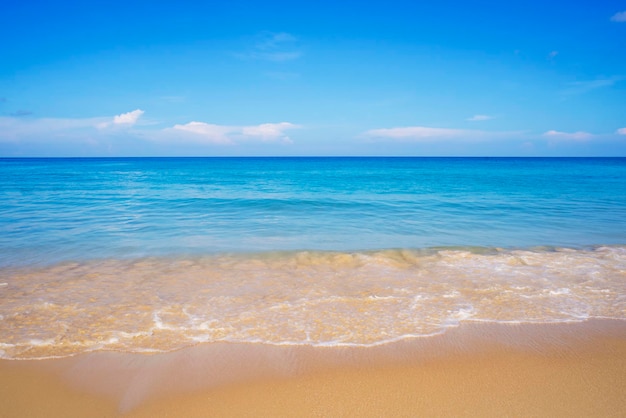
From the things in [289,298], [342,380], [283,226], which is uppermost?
[283,226]

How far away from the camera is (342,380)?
3963 millimetres

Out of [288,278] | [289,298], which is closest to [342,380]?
[289,298]

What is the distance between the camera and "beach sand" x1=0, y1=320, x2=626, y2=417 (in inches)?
139

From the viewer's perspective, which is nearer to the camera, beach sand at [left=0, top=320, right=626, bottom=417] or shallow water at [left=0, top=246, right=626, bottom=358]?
beach sand at [left=0, top=320, right=626, bottom=417]

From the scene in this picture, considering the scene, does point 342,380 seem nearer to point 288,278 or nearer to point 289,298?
point 289,298

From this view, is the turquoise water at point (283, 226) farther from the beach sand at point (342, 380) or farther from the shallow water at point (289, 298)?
the beach sand at point (342, 380)

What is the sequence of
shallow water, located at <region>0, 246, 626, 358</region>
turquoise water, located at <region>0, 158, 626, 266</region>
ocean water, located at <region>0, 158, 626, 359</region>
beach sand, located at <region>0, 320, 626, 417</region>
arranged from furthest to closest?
turquoise water, located at <region>0, 158, 626, 266</region>, ocean water, located at <region>0, 158, 626, 359</region>, shallow water, located at <region>0, 246, 626, 358</region>, beach sand, located at <region>0, 320, 626, 417</region>

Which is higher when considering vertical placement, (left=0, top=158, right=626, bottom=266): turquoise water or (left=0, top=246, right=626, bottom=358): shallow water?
(left=0, top=158, right=626, bottom=266): turquoise water

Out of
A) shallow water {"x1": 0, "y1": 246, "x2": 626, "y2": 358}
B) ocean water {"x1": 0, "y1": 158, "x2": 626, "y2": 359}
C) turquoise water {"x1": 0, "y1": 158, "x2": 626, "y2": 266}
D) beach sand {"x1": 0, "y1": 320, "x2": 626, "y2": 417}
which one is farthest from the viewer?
turquoise water {"x1": 0, "y1": 158, "x2": 626, "y2": 266}

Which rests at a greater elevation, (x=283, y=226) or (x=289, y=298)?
(x=283, y=226)

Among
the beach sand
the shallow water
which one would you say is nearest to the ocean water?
the shallow water

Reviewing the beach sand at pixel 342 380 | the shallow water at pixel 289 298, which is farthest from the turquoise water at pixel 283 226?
the beach sand at pixel 342 380

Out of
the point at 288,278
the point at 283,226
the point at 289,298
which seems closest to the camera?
the point at 289,298

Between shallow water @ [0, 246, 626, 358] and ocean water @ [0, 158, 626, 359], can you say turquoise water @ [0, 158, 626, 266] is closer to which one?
ocean water @ [0, 158, 626, 359]
